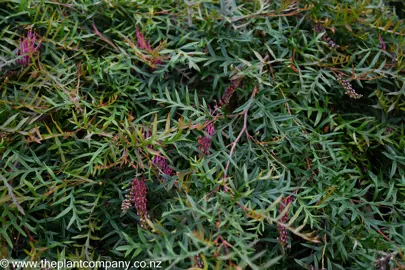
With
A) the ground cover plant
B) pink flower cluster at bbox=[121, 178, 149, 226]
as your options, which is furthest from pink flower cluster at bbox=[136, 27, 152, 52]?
pink flower cluster at bbox=[121, 178, 149, 226]

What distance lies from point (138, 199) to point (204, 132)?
24 cm

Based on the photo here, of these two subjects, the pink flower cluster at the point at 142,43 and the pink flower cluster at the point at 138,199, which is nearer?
the pink flower cluster at the point at 138,199

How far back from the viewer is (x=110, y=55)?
1.41 m

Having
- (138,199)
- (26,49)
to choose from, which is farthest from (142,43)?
(138,199)

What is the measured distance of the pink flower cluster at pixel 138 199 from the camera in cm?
114

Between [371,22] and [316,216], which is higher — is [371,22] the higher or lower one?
the higher one

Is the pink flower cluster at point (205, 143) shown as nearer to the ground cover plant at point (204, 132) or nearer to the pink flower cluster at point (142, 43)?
the ground cover plant at point (204, 132)

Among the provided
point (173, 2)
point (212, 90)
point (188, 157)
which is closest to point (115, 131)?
point (188, 157)

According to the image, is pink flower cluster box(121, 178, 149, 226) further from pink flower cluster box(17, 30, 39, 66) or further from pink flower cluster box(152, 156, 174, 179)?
pink flower cluster box(17, 30, 39, 66)

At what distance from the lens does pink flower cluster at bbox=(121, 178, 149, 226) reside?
1.14 meters

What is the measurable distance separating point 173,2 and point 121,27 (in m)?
0.18

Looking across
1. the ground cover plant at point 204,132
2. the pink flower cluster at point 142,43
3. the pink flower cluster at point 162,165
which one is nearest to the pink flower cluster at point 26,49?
the ground cover plant at point 204,132

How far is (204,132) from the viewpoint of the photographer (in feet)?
4.03

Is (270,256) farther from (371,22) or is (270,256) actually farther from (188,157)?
(371,22)
